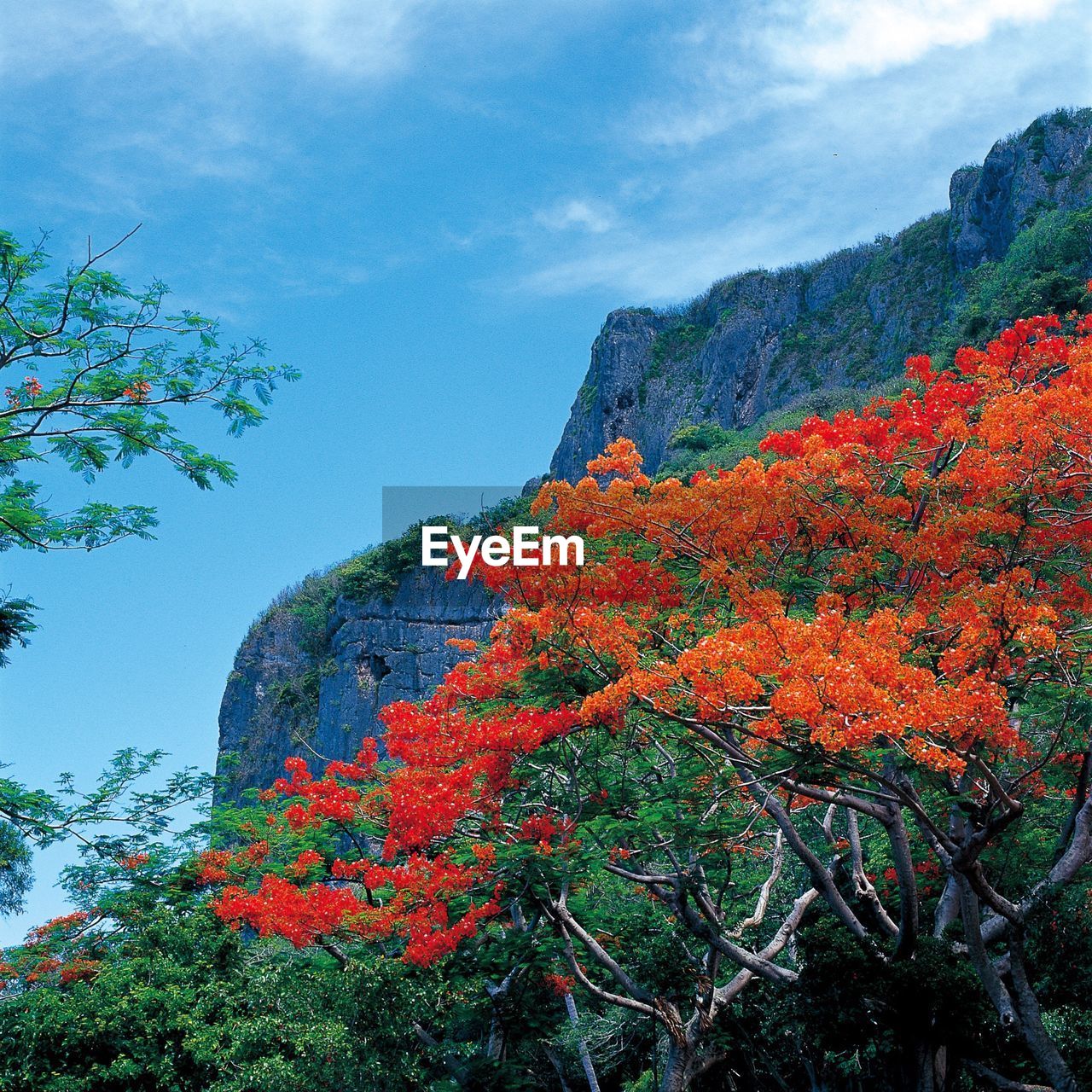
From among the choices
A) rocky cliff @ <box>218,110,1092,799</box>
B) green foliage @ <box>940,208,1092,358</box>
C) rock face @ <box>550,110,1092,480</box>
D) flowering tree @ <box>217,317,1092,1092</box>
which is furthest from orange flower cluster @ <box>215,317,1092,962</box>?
rock face @ <box>550,110,1092,480</box>

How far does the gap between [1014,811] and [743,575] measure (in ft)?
7.78

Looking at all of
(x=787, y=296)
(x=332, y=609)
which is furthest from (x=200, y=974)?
(x=787, y=296)

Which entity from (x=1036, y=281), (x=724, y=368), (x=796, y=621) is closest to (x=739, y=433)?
(x=724, y=368)

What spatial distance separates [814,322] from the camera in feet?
166

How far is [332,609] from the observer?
38406 mm

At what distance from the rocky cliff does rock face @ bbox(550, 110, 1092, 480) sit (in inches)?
3.3

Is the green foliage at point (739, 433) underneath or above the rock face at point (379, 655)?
above

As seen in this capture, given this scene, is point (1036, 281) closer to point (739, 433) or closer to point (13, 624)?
point (739, 433)

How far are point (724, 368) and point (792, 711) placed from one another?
47843 mm

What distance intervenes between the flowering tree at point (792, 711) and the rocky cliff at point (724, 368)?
610 inches

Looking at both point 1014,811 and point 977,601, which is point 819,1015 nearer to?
point 1014,811

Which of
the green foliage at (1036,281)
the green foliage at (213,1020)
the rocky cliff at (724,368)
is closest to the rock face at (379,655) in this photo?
the rocky cliff at (724,368)

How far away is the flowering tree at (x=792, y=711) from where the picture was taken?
612 cm

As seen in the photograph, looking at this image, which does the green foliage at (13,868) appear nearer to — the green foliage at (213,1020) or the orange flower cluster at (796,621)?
the green foliage at (213,1020)
